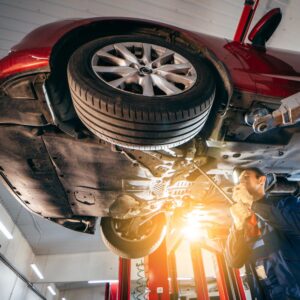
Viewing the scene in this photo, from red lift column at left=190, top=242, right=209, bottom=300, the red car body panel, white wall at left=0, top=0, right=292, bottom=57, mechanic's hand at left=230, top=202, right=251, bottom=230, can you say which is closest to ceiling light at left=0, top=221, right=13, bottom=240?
white wall at left=0, top=0, right=292, bottom=57

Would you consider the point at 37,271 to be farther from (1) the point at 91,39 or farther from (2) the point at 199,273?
(1) the point at 91,39

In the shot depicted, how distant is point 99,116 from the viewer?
1136 mm

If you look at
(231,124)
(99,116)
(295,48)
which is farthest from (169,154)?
(295,48)

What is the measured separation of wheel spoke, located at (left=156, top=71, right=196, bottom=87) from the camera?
1.32 metres

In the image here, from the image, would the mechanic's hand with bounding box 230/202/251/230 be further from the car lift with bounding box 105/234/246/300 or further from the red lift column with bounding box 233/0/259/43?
the car lift with bounding box 105/234/246/300

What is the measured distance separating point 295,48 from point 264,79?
8.82 ft

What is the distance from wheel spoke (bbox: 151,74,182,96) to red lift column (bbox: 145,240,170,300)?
316 centimetres

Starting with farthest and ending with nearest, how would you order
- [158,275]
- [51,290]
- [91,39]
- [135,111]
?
[51,290]
[158,275]
[91,39]
[135,111]

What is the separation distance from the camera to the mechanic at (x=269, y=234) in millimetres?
1525

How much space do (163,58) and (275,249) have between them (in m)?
1.60

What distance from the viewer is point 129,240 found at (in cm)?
270

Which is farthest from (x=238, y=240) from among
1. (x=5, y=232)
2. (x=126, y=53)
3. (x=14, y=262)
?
(x=14, y=262)

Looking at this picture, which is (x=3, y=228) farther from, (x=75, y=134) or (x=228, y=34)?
(x=228, y=34)

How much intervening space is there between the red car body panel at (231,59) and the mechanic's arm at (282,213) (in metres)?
0.78
